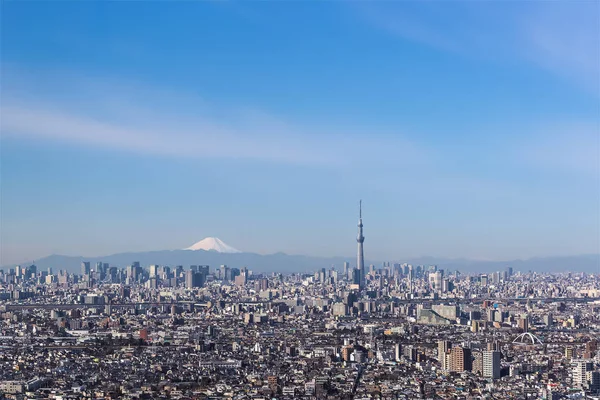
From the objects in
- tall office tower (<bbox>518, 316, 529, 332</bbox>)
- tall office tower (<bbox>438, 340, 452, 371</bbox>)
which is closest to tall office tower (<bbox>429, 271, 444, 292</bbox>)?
tall office tower (<bbox>518, 316, 529, 332</bbox>)

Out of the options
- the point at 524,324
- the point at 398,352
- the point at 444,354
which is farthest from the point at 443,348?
the point at 524,324

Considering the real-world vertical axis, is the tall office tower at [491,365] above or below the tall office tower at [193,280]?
below

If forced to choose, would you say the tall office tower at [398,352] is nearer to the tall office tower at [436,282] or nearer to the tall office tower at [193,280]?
the tall office tower at [436,282]

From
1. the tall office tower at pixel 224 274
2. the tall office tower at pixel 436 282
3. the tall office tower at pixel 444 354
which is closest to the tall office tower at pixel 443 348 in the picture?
the tall office tower at pixel 444 354

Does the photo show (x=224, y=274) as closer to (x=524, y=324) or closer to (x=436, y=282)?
(x=436, y=282)

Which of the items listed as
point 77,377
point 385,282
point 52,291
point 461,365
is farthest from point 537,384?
point 385,282

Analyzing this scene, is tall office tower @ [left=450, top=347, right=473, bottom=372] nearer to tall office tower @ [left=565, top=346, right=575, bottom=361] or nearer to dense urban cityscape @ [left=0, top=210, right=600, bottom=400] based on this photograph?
dense urban cityscape @ [left=0, top=210, right=600, bottom=400]

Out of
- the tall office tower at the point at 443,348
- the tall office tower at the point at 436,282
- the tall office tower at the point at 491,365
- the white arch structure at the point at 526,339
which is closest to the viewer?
the tall office tower at the point at 491,365
